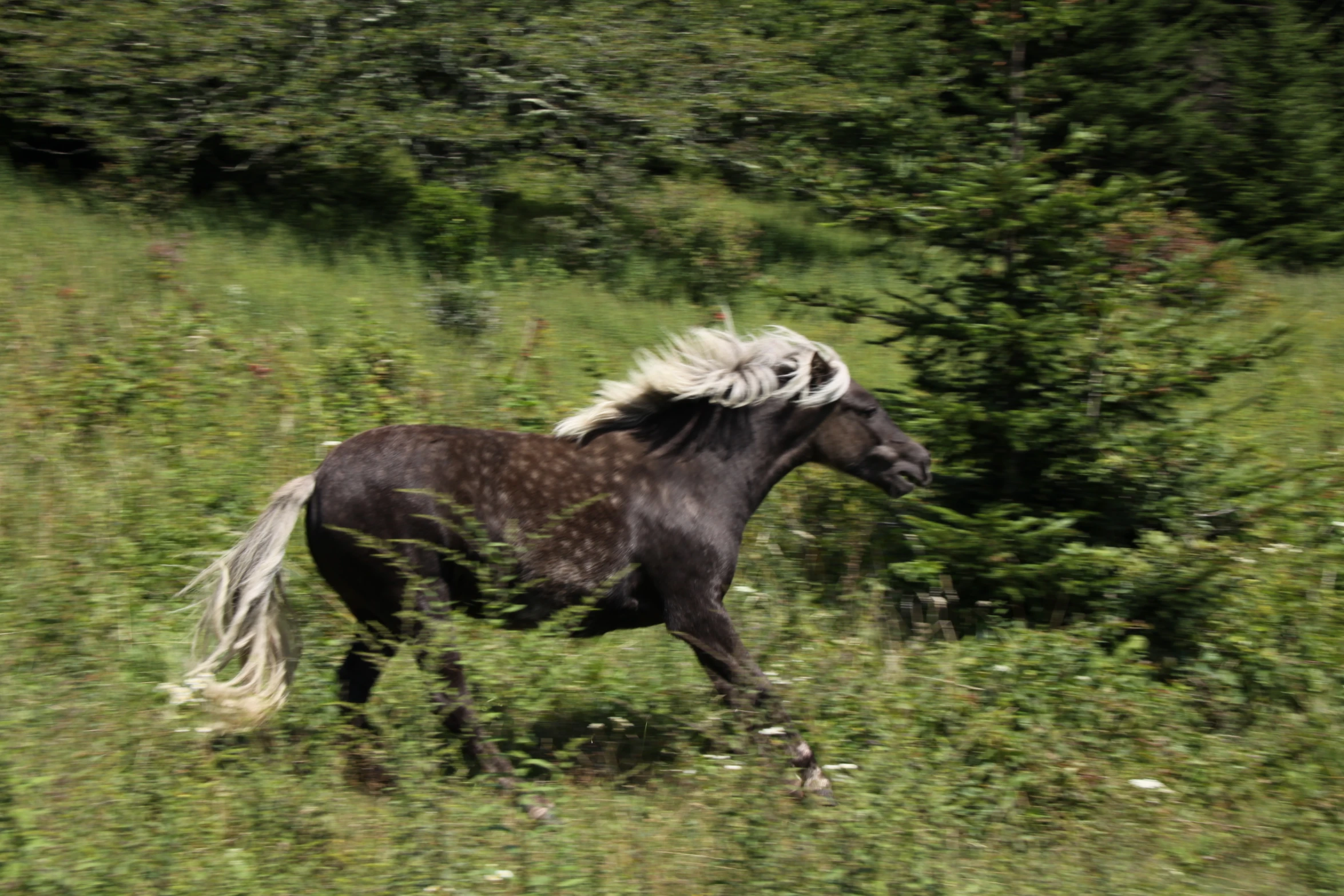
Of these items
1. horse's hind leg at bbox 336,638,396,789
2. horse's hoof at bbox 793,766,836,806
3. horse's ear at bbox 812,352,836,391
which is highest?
horse's ear at bbox 812,352,836,391

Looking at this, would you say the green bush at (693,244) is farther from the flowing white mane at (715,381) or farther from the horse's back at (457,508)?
the horse's back at (457,508)

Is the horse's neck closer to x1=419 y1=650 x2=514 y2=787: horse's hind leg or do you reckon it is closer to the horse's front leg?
the horse's front leg

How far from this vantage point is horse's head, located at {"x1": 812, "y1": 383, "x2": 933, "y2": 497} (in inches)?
232

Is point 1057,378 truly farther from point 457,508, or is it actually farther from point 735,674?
point 457,508

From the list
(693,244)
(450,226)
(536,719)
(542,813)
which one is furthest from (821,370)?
(693,244)

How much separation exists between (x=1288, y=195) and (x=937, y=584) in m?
12.2

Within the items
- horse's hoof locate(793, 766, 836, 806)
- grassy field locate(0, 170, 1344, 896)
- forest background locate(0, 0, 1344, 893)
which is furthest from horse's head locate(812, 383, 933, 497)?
horse's hoof locate(793, 766, 836, 806)

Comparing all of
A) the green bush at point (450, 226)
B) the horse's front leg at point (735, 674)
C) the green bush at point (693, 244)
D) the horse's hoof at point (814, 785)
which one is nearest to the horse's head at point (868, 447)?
the horse's front leg at point (735, 674)

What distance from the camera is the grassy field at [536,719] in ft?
13.2

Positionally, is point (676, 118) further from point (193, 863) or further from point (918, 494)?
point (193, 863)

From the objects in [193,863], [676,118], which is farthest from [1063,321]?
[676,118]

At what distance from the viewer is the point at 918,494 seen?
6887 millimetres

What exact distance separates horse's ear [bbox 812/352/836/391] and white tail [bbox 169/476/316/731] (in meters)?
2.49

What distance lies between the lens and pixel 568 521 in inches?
200
